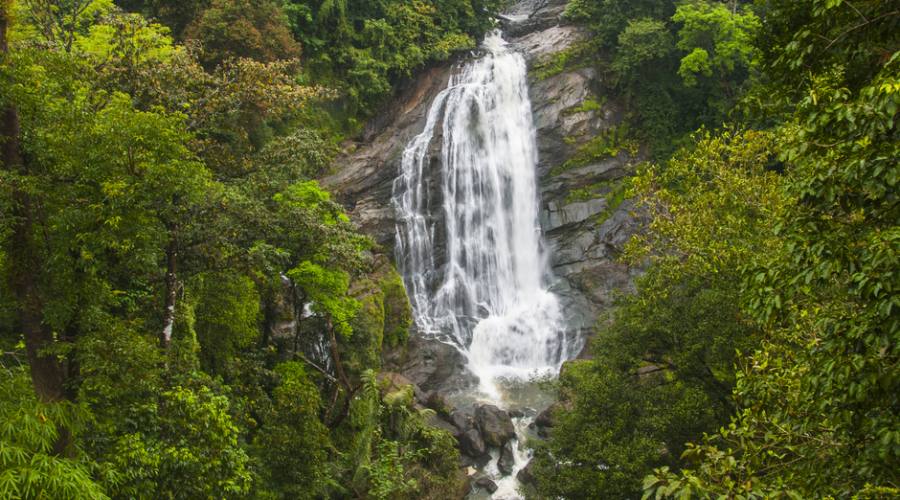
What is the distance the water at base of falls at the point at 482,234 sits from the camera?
23.9m

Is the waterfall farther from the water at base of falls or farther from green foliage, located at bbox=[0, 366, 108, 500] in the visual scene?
green foliage, located at bbox=[0, 366, 108, 500]

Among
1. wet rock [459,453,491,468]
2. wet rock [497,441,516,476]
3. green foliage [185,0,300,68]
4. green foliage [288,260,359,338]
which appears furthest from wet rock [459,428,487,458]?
green foliage [185,0,300,68]

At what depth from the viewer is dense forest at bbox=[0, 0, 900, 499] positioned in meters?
5.12

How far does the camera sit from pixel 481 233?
87.0ft

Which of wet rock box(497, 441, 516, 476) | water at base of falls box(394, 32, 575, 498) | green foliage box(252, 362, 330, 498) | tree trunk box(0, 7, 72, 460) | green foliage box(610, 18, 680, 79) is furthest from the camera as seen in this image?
green foliage box(610, 18, 680, 79)

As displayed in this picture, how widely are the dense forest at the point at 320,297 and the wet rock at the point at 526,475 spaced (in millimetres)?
114

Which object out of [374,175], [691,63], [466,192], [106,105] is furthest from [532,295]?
[106,105]

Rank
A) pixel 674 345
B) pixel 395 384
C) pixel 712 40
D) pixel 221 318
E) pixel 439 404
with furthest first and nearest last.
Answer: pixel 712 40 → pixel 395 384 → pixel 439 404 → pixel 221 318 → pixel 674 345

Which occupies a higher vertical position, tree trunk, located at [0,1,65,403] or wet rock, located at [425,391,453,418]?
tree trunk, located at [0,1,65,403]

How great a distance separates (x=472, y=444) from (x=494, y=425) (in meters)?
0.99

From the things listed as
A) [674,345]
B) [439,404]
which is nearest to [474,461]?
[439,404]

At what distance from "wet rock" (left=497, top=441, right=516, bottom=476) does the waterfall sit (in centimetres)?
448

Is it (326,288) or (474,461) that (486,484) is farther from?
(326,288)

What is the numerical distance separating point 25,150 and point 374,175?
1878cm
